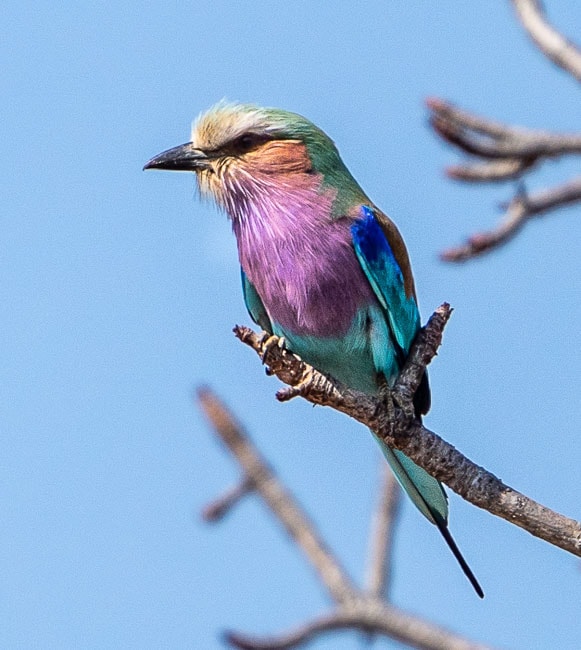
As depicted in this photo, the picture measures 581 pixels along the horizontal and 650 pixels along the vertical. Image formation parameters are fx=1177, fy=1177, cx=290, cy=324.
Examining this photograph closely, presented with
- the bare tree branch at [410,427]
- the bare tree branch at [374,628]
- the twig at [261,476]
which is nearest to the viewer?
the bare tree branch at [410,427]

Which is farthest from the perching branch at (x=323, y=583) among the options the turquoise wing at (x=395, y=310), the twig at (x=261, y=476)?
the turquoise wing at (x=395, y=310)

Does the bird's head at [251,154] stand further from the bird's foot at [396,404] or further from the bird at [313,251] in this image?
the bird's foot at [396,404]

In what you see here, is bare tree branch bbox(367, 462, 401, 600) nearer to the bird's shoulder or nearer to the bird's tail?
the bird's tail

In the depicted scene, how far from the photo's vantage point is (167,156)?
4.30 meters

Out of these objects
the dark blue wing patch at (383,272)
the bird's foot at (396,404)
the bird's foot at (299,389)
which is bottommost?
the bird's foot at (396,404)

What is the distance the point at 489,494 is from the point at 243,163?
5.46 ft

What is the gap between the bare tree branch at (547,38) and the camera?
4.27 meters

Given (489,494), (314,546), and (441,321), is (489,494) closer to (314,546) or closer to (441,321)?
(441,321)

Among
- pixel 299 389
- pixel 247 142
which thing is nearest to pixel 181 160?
pixel 247 142

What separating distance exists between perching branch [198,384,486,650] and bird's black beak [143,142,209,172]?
0.97 m

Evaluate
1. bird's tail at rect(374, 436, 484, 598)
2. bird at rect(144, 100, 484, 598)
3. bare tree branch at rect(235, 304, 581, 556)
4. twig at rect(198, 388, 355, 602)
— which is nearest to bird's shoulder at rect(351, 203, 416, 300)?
bird at rect(144, 100, 484, 598)

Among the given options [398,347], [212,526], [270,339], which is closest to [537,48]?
[398,347]

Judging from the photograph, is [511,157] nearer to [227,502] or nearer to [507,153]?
[507,153]

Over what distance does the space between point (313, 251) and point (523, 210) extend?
29.7 inches
